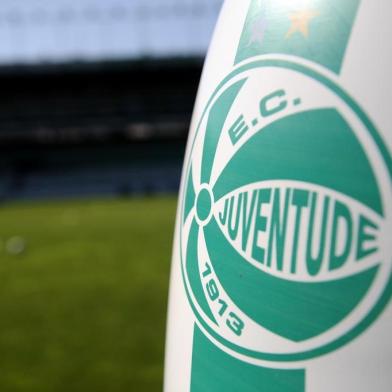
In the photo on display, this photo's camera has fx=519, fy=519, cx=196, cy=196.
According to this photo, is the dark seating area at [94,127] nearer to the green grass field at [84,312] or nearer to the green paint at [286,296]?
the green grass field at [84,312]

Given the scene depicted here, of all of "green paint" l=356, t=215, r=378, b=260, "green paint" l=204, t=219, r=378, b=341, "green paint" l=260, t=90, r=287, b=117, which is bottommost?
"green paint" l=204, t=219, r=378, b=341

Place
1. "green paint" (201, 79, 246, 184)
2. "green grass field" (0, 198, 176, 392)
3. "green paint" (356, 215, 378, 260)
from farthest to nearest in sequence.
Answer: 1. "green grass field" (0, 198, 176, 392)
2. "green paint" (201, 79, 246, 184)
3. "green paint" (356, 215, 378, 260)

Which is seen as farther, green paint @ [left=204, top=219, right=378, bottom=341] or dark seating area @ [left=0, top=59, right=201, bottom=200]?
dark seating area @ [left=0, top=59, right=201, bottom=200]

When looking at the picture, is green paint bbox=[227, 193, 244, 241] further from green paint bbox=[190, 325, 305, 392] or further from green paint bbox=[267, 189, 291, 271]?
green paint bbox=[190, 325, 305, 392]

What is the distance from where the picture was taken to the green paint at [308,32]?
0.67 meters

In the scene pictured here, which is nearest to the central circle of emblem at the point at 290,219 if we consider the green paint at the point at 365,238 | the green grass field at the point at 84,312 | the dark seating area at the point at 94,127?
the green paint at the point at 365,238

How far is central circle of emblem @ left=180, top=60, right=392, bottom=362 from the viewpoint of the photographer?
2.08 ft

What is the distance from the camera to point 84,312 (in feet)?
8.85

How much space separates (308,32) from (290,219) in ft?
0.82

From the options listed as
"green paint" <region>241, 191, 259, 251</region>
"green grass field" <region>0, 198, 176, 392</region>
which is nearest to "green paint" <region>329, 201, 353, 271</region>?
"green paint" <region>241, 191, 259, 251</region>

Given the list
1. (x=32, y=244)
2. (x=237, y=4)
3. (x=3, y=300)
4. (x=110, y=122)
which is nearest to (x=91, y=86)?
(x=110, y=122)

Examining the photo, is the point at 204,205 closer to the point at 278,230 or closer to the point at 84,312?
the point at 278,230

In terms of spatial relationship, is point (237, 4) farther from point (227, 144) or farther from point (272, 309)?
point (272, 309)

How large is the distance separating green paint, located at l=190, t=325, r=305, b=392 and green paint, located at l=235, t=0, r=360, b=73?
40 cm
